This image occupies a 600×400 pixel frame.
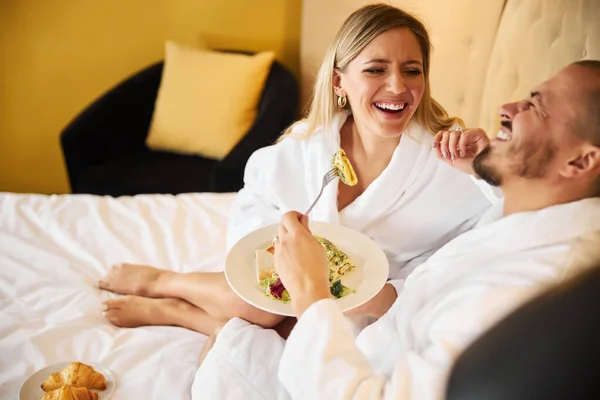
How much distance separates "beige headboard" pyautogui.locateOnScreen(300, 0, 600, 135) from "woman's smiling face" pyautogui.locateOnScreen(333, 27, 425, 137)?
0.11 ft

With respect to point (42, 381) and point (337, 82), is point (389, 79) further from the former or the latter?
point (42, 381)

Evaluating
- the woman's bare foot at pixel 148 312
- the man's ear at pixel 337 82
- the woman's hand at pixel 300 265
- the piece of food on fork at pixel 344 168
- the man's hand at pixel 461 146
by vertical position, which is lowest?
the woman's bare foot at pixel 148 312

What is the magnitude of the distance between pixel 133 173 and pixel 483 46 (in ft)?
5.19

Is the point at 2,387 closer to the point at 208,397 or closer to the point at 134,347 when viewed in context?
the point at 134,347

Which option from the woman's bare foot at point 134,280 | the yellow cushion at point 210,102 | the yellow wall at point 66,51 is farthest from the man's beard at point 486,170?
the yellow wall at point 66,51

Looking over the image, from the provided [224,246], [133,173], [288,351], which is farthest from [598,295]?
[133,173]

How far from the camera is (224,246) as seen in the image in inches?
60.2

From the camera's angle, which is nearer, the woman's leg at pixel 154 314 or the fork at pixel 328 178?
the fork at pixel 328 178

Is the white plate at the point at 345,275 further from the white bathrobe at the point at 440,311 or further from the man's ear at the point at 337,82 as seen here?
the man's ear at the point at 337,82

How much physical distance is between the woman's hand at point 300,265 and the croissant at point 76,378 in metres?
0.44

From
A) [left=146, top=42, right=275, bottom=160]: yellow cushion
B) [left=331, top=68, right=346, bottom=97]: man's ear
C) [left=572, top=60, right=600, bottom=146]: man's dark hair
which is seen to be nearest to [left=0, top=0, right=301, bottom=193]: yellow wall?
[left=146, top=42, right=275, bottom=160]: yellow cushion

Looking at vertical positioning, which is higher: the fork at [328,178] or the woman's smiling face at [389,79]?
the woman's smiling face at [389,79]

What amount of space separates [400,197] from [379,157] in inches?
2.8

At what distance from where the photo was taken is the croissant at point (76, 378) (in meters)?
1.02
